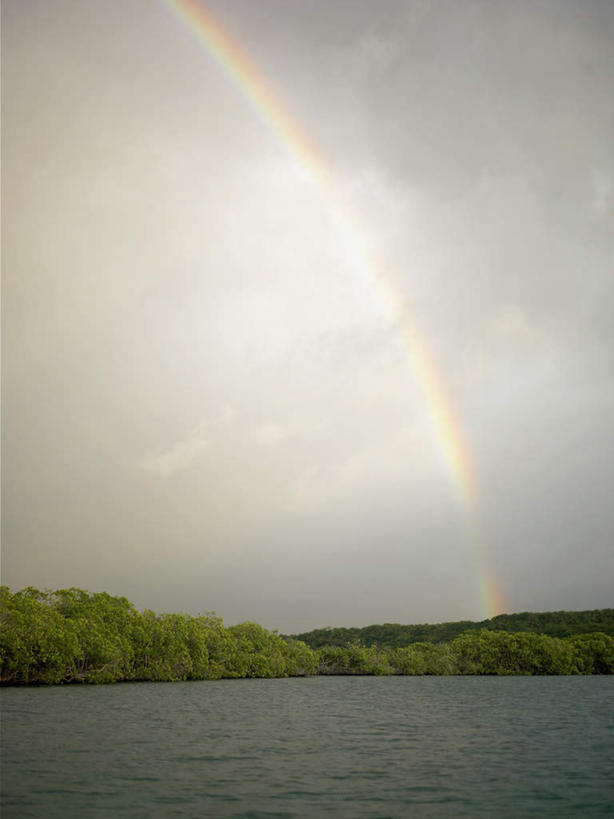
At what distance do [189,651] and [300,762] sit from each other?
3066 inches

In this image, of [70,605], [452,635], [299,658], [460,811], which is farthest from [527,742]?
[452,635]

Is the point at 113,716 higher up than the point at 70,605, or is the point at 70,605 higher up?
the point at 70,605

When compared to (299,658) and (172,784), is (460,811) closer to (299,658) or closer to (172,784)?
(172,784)

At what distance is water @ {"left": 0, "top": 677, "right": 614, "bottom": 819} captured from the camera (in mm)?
18547

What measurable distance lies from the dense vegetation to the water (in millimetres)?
23336

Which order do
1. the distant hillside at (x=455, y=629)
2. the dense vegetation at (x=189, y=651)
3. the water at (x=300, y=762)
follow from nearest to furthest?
the water at (x=300, y=762) → the dense vegetation at (x=189, y=651) → the distant hillside at (x=455, y=629)

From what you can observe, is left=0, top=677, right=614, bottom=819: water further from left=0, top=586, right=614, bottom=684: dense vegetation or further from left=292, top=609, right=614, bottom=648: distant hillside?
left=292, top=609, right=614, bottom=648: distant hillside

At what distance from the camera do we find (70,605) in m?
82.8

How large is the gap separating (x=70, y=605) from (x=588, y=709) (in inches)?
2349

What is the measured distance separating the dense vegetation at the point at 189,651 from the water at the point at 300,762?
2334cm

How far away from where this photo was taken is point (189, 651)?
9812 cm

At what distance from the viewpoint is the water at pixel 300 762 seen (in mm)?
18547

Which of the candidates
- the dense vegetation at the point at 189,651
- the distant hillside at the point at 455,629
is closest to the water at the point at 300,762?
the dense vegetation at the point at 189,651

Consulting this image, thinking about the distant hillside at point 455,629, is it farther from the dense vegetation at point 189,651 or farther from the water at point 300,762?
the water at point 300,762
